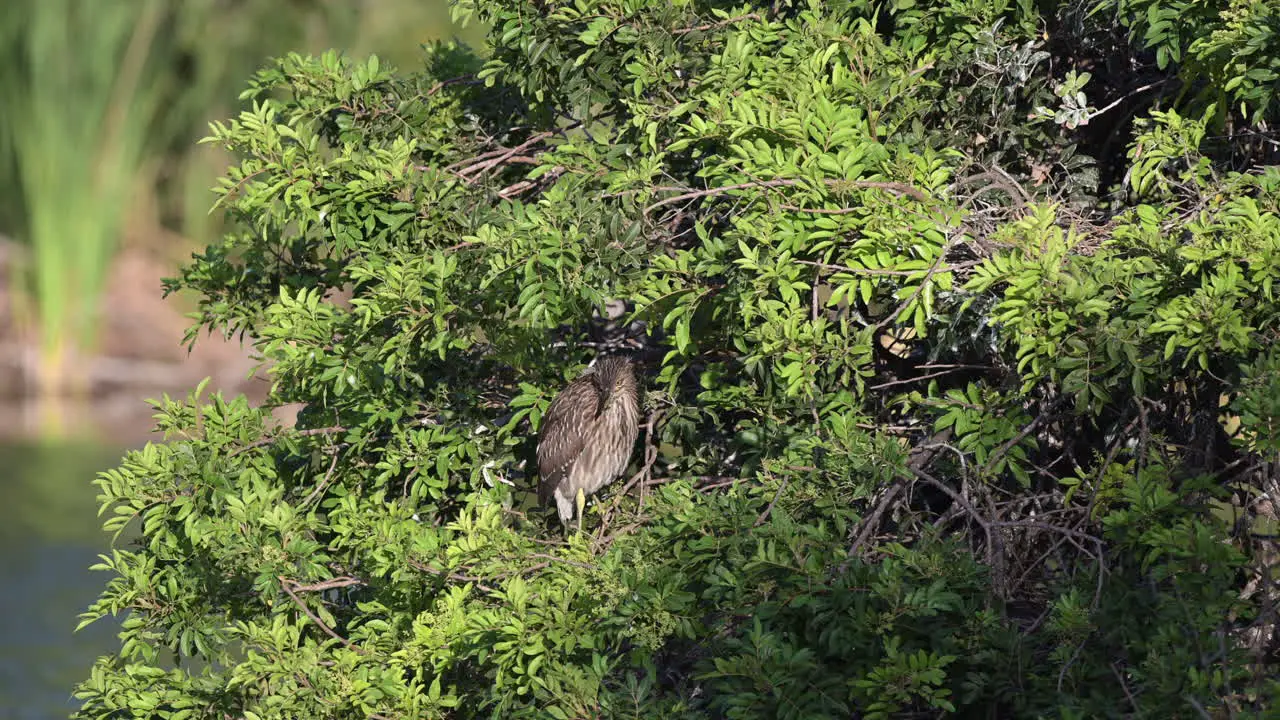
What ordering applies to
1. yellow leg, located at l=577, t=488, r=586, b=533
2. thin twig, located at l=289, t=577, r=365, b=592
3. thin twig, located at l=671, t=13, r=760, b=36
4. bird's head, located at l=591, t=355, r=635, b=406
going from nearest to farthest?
thin twig, located at l=289, t=577, r=365, b=592 → thin twig, located at l=671, t=13, r=760, b=36 → yellow leg, located at l=577, t=488, r=586, b=533 → bird's head, located at l=591, t=355, r=635, b=406

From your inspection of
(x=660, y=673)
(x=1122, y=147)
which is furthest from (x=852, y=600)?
(x=1122, y=147)

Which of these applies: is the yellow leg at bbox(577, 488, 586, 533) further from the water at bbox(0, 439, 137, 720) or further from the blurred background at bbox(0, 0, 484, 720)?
the blurred background at bbox(0, 0, 484, 720)

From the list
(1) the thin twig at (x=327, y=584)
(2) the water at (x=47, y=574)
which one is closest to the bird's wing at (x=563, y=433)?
(1) the thin twig at (x=327, y=584)

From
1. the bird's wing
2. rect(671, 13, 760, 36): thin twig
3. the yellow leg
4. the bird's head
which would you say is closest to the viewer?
rect(671, 13, 760, 36): thin twig

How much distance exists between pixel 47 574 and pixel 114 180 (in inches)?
343

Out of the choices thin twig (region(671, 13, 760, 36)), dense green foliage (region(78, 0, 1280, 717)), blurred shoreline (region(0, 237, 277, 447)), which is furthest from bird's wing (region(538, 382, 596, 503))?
blurred shoreline (region(0, 237, 277, 447))

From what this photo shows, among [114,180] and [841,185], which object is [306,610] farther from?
[114,180]

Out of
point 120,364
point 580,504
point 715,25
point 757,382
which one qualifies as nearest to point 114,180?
point 120,364

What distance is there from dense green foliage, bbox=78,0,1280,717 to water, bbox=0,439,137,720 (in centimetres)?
580

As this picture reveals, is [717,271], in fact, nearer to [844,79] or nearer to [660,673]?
[844,79]

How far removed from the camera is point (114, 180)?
20766 mm

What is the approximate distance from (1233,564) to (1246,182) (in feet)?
3.93

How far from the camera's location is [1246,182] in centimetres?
396

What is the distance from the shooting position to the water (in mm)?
11258
